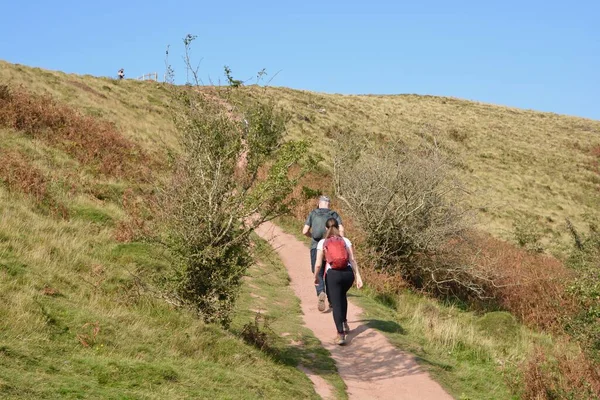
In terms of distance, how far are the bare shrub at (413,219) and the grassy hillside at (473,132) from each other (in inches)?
193

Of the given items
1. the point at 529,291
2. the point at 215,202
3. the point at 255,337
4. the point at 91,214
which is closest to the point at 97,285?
the point at 215,202

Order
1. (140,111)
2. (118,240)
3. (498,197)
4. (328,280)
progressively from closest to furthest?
(328,280) → (118,240) → (140,111) → (498,197)

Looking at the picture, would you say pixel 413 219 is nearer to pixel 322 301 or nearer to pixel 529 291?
pixel 529 291

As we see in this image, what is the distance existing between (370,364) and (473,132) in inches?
2336

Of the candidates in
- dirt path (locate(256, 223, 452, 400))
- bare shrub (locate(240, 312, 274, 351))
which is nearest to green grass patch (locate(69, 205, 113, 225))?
dirt path (locate(256, 223, 452, 400))

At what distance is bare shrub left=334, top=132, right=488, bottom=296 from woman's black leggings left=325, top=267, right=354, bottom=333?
663 cm

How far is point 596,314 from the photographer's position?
11805mm

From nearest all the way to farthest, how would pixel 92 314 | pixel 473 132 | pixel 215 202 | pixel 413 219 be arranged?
pixel 92 314 < pixel 215 202 < pixel 413 219 < pixel 473 132

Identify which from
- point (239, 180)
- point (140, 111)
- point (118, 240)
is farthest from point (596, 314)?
point (140, 111)

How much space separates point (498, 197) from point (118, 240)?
124ft

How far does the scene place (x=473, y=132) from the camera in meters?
65.1

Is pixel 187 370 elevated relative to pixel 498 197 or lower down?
lower down

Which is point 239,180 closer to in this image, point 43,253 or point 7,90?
point 43,253

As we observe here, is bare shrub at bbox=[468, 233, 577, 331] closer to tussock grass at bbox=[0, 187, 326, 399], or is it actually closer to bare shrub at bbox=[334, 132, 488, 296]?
bare shrub at bbox=[334, 132, 488, 296]
